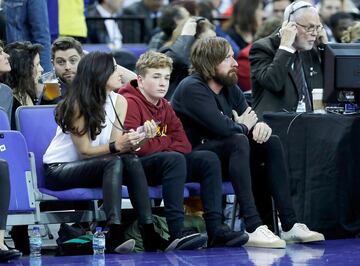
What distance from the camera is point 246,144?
9.12 m

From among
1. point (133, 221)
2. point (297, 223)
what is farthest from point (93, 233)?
point (297, 223)

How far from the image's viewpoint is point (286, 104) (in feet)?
34.0

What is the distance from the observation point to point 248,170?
9070 millimetres

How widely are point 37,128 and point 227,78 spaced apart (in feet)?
4.74

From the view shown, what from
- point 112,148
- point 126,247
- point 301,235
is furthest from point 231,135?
point 126,247

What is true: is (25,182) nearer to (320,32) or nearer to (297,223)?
(297,223)

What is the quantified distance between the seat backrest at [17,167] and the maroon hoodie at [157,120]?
31.4 inches

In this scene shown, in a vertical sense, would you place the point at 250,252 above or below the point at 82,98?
below

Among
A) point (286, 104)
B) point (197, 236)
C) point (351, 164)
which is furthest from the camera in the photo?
point (286, 104)

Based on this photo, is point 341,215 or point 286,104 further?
point 286,104

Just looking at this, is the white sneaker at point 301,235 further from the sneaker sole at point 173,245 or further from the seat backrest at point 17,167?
the seat backrest at point 17,167

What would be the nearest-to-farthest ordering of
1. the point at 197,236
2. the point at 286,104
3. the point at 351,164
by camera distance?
the point at 197,236 → the point at 351,164 → the point at 286,104

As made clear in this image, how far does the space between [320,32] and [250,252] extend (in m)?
2.67

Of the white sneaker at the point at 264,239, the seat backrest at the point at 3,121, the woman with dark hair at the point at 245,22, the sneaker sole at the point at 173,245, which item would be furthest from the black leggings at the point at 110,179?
the woman with dark hair at the point at 245,22
